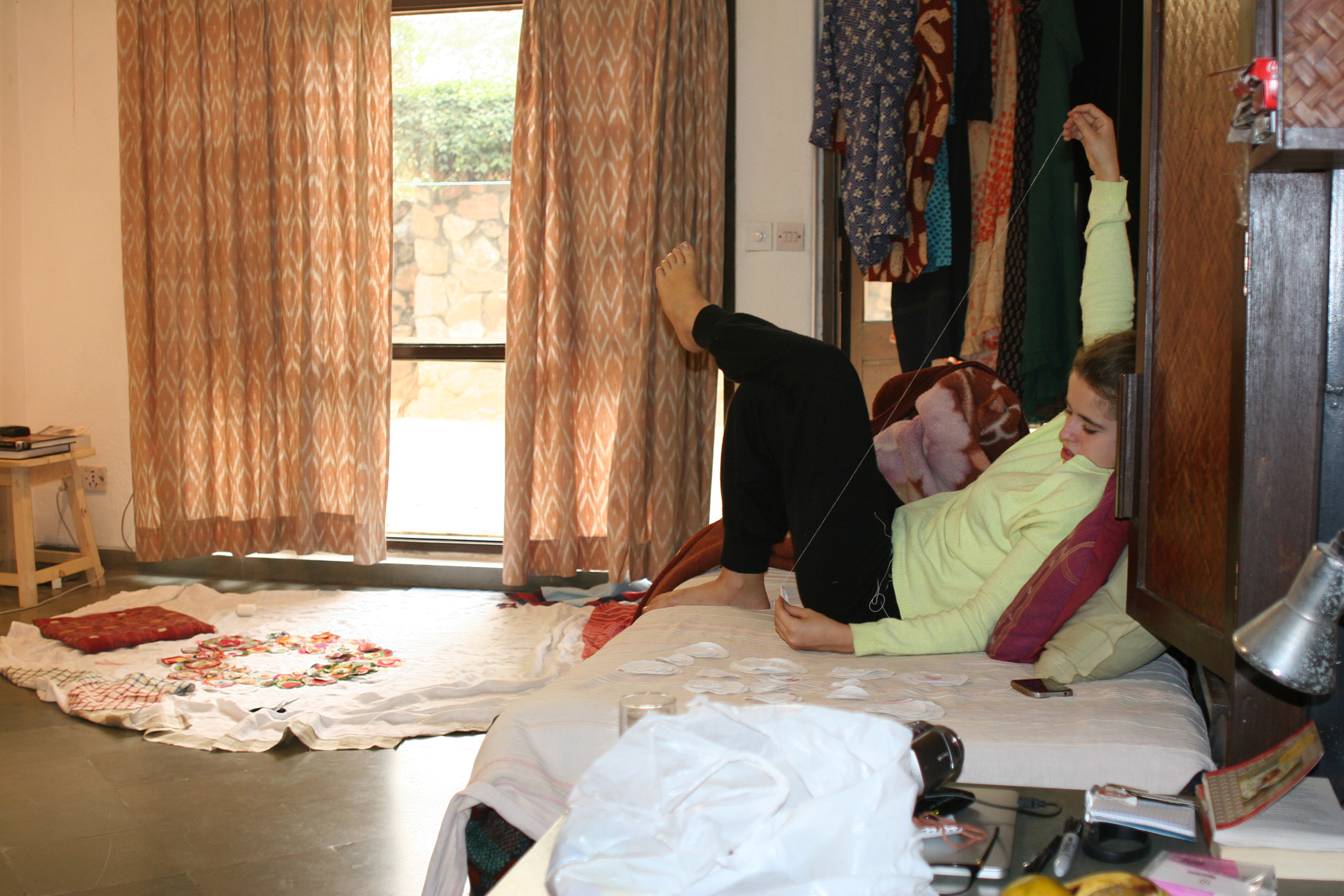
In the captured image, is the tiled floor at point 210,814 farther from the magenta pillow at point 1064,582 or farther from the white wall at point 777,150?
the white wall at point 777,150

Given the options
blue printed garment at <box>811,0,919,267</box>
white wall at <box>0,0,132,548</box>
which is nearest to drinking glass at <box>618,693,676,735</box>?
blue printed garment at <box>811,0,919,267</box>

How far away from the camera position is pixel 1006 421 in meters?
2.14

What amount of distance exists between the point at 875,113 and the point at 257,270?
218 centimetres

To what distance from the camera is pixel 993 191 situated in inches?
107

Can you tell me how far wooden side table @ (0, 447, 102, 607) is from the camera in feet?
11.0

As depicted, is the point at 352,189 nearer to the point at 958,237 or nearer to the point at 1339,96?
the point at 958,237

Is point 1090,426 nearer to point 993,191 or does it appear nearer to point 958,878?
point 958,878

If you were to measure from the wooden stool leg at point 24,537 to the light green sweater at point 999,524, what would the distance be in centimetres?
293

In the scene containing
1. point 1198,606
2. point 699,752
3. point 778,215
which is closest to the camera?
point 699,752

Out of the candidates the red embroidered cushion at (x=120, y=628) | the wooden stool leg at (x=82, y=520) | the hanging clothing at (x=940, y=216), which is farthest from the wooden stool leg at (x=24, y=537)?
the hanging clothing at (x=940, y=216)

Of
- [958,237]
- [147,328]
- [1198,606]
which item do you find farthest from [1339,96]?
[147,328]

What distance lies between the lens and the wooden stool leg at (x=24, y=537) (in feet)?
10.9

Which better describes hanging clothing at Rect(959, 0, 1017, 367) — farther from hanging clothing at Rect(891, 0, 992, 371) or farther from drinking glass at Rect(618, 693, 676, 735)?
drinking glass at Rect(618, 693, 676, 735)

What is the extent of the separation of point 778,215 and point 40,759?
245cm
